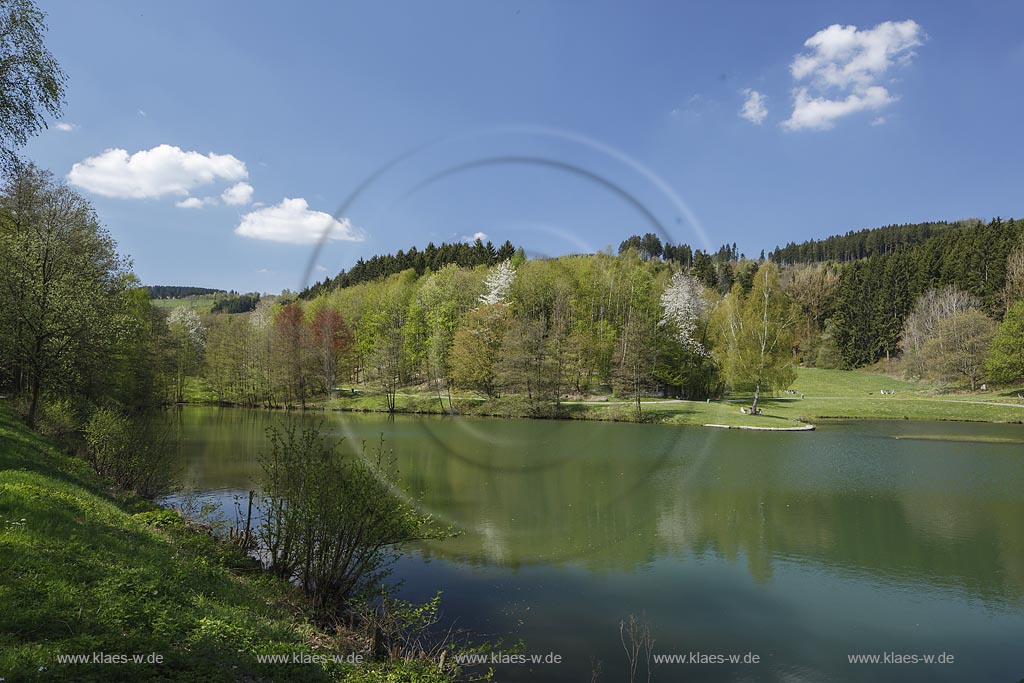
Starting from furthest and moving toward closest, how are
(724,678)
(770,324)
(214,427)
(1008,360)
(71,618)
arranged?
(1008,360) < (770,324) < (214,427) < (724,678) < (71,618)

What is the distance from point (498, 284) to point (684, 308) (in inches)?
850

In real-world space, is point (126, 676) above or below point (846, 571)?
above

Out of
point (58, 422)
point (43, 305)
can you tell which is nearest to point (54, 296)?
point (43, 305)

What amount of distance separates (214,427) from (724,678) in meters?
42.6

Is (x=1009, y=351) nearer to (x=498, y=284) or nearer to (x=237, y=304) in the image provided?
(x=498, y=284)

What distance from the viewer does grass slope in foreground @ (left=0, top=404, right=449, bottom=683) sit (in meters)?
5.29

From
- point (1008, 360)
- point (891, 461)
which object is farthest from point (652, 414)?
point (1008, 360)

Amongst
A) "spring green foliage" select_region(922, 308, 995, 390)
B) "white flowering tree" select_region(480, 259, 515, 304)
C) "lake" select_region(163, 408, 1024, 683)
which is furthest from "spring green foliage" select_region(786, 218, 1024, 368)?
"white flowering tree" select_region(480, 259, 515, 304)

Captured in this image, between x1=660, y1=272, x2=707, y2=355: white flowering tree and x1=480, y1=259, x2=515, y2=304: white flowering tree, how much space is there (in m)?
18.2

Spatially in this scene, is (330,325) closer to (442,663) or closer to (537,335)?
(537,335)

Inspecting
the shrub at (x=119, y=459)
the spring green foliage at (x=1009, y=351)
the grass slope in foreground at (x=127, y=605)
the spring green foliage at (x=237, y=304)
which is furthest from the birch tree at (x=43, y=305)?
the spring green foliage at (x=237, y=304)

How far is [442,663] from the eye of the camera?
7324 mm

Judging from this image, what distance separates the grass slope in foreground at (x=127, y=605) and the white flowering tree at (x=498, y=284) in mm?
37051

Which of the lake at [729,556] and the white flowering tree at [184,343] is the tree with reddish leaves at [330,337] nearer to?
the lake at [729,556]
